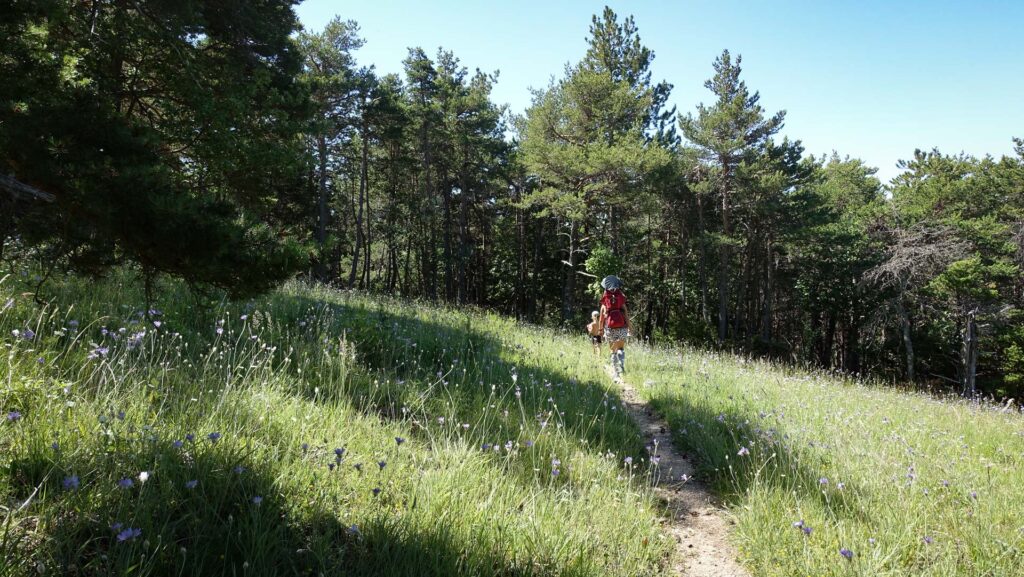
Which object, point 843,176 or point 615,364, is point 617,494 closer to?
point 615,364

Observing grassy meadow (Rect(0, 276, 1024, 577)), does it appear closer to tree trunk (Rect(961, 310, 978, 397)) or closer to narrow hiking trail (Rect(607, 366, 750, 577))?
narrow hiking trail (Rect(607, 366, 750, 577))

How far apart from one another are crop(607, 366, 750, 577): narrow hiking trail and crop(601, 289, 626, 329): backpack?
10.4 ft

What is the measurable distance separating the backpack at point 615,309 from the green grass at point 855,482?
1.72 meters

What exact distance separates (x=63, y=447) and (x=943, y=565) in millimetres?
4533

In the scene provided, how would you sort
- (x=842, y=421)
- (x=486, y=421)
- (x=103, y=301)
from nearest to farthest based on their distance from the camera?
(x=486, y=421)
(x=103, y=301)
(x=842, y=421)

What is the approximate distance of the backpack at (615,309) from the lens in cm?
809

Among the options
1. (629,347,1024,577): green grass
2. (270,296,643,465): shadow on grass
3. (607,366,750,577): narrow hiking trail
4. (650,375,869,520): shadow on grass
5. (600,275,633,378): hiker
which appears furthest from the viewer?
(600,275,633,378): hiker

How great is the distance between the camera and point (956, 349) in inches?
1114

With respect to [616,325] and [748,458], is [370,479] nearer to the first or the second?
[748,458]

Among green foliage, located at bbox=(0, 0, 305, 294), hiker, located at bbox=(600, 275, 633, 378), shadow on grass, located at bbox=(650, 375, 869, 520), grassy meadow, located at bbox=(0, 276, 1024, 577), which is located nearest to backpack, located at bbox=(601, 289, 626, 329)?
hiker, located at bbox=(600, 275, 633, 378)

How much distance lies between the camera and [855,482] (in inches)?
135

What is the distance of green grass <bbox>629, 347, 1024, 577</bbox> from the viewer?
103 inches

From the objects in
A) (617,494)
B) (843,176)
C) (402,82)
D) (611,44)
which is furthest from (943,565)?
(843,176)

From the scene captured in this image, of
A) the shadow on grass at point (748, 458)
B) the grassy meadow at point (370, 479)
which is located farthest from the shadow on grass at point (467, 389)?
the shadow on grass at point (748, 458)
